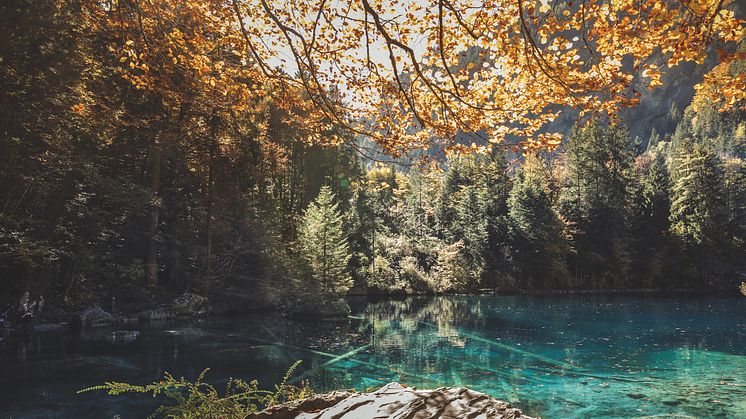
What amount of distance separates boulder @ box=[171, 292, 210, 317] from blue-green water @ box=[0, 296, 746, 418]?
1.28 meters

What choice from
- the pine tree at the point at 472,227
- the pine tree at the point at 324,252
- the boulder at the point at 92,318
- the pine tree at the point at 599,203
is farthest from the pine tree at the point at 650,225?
the boulder at the point at 92,318

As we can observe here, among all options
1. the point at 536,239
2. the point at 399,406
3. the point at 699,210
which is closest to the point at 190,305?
the point at 399,406

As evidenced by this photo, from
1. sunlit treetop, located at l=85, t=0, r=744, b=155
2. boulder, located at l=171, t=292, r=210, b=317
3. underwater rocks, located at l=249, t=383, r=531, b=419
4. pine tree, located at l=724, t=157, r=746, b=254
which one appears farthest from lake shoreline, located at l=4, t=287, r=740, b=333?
underwater rocks, located at l=249, t=383, r=531, b=419

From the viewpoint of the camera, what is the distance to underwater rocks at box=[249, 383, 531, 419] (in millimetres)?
1775

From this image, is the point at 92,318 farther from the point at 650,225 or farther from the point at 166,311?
the point at 650,225

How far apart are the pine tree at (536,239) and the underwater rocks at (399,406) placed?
35.9 metres

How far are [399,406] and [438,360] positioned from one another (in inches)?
446

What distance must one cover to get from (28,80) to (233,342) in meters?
10.4

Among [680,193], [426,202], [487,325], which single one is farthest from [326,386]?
[680,193]

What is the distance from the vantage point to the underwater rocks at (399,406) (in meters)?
1.78

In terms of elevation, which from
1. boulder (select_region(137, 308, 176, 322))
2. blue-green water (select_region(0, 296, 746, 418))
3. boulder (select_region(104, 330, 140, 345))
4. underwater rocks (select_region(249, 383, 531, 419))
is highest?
underwater rocks (select_region(249, 383, 531, 419))

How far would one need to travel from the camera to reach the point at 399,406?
1.82m

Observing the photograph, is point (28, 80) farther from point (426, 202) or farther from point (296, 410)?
point (426, 202)

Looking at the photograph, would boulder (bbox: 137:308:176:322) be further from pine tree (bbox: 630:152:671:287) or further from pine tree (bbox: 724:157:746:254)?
pine tree (bbox: 724:157:746:254)
